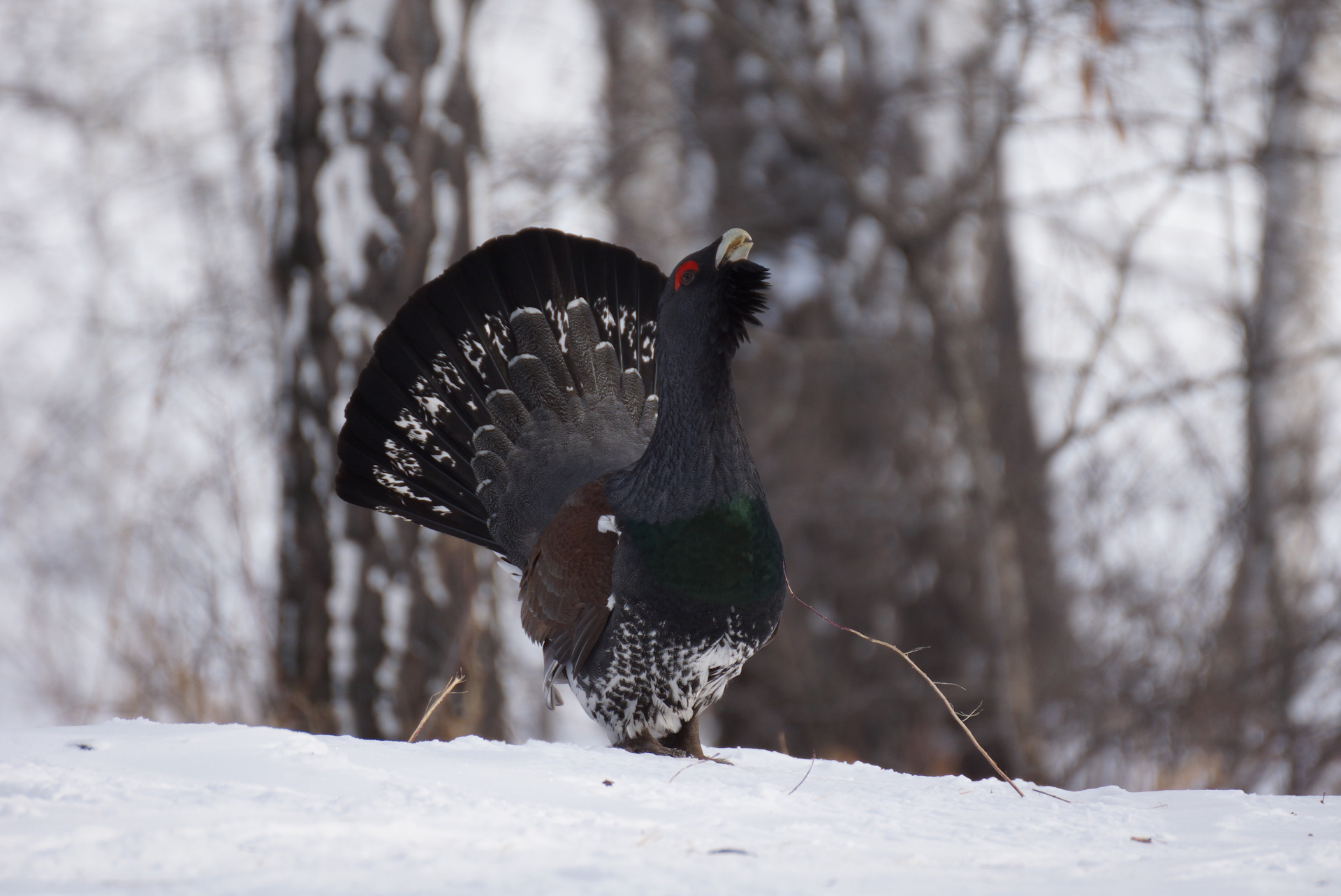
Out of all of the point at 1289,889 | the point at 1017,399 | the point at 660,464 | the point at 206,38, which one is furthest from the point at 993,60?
the point at 206,38

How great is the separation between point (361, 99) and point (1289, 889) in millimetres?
3830

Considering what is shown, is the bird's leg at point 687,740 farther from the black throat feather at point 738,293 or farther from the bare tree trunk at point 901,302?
the bare tree trunk at point 901,302

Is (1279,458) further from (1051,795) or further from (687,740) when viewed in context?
→ (1051,795)

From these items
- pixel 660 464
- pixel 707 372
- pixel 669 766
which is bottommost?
pixel 669 766

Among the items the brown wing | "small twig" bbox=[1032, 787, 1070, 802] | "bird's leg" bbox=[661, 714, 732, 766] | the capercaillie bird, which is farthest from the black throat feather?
"small twig" bbox=[1032, 787, 1070, 802]

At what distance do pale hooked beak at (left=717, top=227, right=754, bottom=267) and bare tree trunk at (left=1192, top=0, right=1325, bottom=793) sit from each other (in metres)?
3.95

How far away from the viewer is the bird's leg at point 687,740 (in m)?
3.23

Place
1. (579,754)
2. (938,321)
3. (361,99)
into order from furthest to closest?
(938,321)
(361,99)
(579,754)

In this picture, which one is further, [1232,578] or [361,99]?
[1232,578]

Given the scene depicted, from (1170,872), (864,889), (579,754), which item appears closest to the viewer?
(864,889)

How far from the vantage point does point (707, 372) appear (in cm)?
312

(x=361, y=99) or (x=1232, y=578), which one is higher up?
(x=361, y=99)

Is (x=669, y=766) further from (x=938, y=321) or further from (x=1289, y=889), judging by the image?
(x=938, y=321)

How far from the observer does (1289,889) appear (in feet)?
5.42
